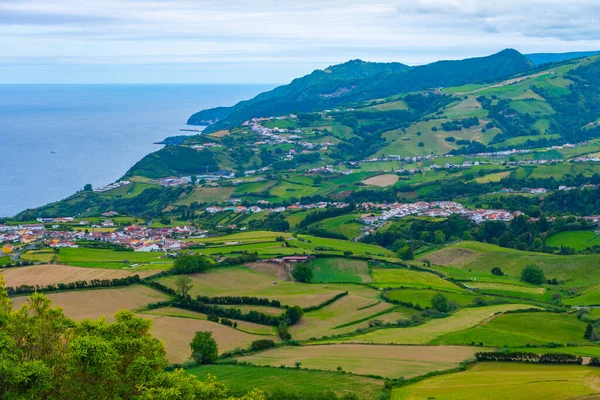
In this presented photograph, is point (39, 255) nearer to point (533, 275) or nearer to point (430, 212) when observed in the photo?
point (533, 275)

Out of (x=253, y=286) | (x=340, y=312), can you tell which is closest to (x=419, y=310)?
(x=340, y=312)

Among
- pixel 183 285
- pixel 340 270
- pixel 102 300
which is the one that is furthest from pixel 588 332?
pixel 102 300

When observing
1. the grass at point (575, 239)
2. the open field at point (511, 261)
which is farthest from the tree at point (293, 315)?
the grass at point (575, 239)

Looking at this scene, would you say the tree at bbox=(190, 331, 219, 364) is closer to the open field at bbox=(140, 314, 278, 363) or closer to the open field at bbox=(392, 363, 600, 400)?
the open field at bbox=(140, 314, 278, 363)

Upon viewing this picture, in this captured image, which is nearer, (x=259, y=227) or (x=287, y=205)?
(x=259, y=227)

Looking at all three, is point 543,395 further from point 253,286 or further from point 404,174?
point 404,174

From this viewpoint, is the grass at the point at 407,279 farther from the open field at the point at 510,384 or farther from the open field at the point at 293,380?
the open field at the point at 293,380

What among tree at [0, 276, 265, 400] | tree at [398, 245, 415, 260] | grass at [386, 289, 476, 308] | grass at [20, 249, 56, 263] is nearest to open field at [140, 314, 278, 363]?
grass at [386, 289, 476, 308]
